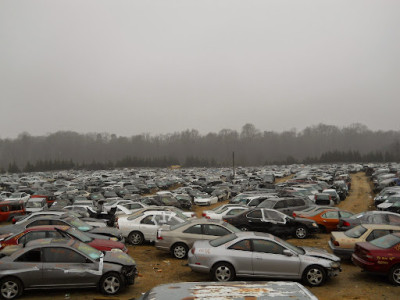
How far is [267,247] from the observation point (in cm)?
948

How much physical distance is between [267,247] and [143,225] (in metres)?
6.39

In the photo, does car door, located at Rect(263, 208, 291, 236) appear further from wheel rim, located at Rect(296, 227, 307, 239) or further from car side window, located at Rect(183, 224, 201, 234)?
car side window, located at Rect(183, 224, 201, 234)

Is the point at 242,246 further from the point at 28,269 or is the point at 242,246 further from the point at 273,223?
the point at 273,223

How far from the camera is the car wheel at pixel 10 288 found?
25.8ft

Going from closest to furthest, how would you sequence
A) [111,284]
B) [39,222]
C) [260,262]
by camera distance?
[111,284] → [260,262] → [39,222]

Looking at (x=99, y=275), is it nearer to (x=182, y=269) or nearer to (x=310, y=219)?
(x=182, y=269)

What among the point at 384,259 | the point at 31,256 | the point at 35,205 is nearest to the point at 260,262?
the point at 384,259

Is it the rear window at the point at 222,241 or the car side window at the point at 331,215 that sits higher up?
the rear window at the point at 222,241

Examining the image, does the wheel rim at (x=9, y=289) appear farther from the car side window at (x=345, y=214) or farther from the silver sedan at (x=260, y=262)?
the car side window at (x=345, y=214)

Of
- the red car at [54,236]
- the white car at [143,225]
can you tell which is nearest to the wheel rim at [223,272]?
the red car at [54,236]

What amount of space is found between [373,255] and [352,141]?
204059 millimetres

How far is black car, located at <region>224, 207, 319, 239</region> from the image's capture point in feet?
50.2

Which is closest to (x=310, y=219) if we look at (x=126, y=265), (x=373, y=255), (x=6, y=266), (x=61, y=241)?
(x=373, y=255)

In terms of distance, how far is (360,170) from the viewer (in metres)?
81.4
